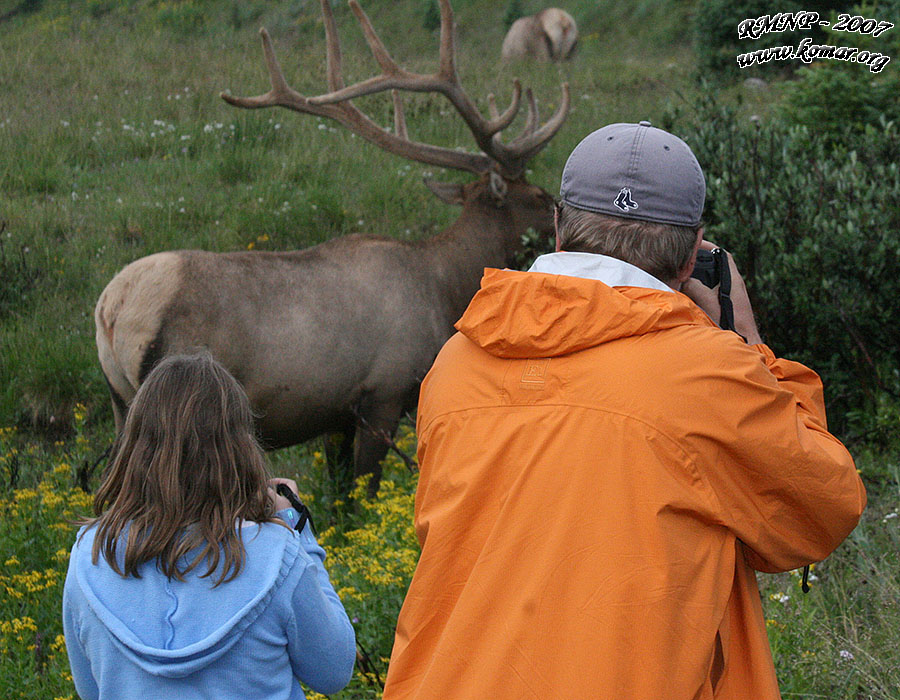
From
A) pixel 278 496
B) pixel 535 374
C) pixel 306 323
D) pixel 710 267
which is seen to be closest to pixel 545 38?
pixel 306 323

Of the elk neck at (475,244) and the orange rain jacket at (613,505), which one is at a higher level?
the orange rain jacket at (613,505)

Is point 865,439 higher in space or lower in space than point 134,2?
lower

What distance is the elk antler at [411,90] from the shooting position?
607cm

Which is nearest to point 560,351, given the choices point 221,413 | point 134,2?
point 221,413

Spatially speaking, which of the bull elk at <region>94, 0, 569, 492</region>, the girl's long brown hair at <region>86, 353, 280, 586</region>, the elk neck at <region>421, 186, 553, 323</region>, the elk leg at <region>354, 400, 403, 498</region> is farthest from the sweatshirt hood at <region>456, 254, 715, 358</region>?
the elk neck at <region>421, 186, 553, 323</region>

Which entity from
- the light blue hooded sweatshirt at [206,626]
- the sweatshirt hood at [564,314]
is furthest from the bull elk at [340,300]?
the sweatshirt hood at [564,314]

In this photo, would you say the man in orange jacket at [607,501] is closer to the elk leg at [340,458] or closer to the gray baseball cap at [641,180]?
the gray baseball cap at [641,180]

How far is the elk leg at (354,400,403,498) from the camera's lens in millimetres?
5578

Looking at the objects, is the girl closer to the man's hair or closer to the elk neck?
the man's hair

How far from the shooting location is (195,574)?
7.13ft

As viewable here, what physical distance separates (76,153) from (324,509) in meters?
5.54

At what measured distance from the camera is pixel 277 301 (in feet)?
17.2

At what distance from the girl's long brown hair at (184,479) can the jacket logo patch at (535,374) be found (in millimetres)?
840

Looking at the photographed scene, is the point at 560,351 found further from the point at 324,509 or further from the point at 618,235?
the point at 324,509
